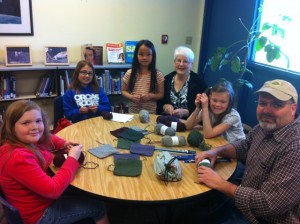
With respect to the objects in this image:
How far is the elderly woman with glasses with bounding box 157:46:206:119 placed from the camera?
2527 mm

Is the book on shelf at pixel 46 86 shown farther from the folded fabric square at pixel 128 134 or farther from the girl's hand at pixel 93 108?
the folded fabric square at pixel 128 134

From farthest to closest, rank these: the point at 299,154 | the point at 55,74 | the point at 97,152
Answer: the point at 55,74 < the point at 97,152 < the point at 299,154

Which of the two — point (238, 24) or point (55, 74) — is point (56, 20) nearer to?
point (55, 74)

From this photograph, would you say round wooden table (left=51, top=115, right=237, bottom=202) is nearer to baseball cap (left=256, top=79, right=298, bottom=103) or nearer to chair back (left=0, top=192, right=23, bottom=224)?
chair back (left=0, top=192, right=23, bottom=224)

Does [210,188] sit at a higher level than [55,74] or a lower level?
lower

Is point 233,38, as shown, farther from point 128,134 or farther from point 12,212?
point 12,212

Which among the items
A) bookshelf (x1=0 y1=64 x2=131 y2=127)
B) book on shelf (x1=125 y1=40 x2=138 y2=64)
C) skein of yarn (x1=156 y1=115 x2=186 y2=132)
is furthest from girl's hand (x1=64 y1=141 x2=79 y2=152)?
book on shelf (x1=125 y1=40 x2=138 y2=64)

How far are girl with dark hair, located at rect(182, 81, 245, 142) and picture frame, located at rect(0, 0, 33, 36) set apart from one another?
97.1 inches

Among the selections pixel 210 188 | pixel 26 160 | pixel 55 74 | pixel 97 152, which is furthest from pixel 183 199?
pixel 55 74

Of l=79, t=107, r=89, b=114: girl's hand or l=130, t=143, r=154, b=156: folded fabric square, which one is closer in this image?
l=130, t=143, r=154, b=156: folded fabric square

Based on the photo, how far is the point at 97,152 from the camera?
1.60 m

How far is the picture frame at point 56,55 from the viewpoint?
3.40m

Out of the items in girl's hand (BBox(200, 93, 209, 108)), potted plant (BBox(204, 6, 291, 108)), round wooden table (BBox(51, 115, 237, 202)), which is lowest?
round wooden table (BBox(51, 115, 237, 202))

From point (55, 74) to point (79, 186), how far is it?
2.47 m
